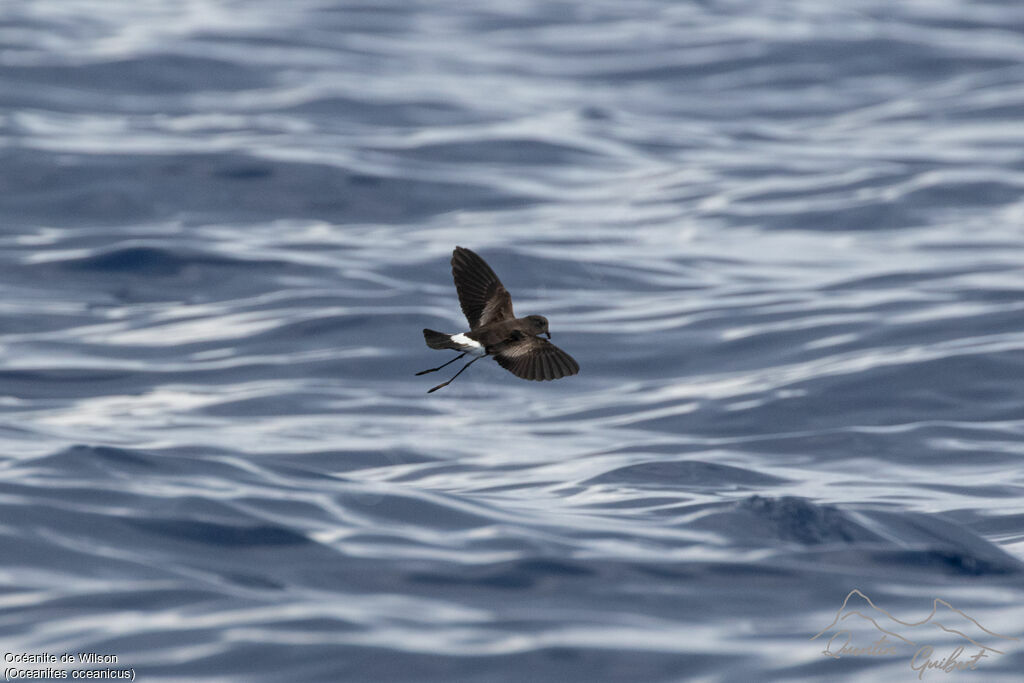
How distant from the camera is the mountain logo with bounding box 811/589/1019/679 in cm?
531

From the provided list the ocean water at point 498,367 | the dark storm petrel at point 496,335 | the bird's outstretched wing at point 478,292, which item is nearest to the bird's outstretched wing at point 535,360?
the dark storm petrel at point 496,335

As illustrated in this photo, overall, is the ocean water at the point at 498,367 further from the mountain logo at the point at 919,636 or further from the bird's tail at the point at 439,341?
the bird's tail at the point at 439,341

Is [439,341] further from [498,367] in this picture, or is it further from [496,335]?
[498,367]

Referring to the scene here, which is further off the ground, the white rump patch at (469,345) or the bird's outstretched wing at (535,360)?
the white rump patch at (469,345)

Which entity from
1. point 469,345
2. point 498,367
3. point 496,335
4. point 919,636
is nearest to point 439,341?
point 469,345

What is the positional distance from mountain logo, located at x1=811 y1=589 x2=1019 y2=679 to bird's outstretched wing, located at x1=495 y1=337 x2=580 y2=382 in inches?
52.7

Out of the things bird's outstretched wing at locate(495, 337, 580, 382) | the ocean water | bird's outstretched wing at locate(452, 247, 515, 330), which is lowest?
the ocean water

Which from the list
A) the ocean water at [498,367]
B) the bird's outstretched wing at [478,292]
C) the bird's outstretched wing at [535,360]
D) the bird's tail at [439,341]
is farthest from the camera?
the bird's outstretched wing at [478,292]

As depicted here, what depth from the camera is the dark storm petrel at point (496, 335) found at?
5.34 meters

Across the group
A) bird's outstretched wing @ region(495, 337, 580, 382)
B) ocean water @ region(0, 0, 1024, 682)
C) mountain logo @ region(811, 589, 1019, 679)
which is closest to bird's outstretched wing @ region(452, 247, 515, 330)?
bird's outstretched wing @ region(495, 337, 580, 382)

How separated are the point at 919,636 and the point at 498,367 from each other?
5634mm

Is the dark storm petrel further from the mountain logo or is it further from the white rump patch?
the mountain logo

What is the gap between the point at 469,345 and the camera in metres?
5.43

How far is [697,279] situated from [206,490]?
19.7 ft
